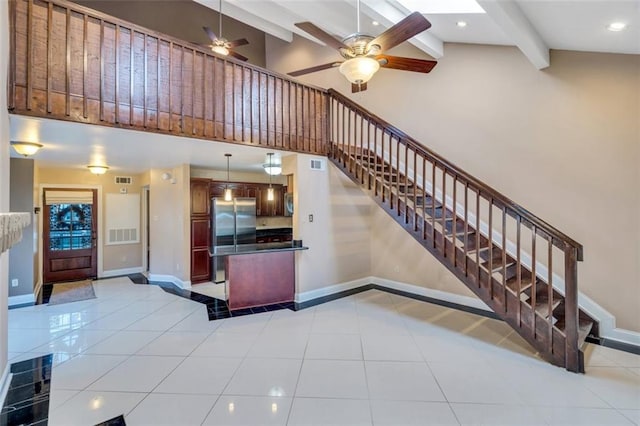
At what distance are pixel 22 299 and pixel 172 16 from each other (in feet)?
21.6

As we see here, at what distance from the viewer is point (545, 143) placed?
3.90 m

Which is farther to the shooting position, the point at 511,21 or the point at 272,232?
the point at 272,232

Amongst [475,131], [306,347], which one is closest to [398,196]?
[475,131]

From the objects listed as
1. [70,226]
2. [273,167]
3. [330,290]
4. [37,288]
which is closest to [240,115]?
[273,167]

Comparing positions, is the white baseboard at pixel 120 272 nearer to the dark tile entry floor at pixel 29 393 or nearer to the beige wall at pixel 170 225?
the beige wall at pixel 170 225

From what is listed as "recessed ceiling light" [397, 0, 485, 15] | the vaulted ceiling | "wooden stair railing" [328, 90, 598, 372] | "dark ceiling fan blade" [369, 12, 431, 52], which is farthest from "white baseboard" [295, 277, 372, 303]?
"recessed ceiling light" [397, 0, 485, 15]

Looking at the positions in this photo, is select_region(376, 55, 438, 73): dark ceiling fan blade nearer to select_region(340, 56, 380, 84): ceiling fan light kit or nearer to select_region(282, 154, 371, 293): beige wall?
select_region(340, 56, 380, 84): ceiling fan light kit

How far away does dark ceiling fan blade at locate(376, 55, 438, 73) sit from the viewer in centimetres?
307

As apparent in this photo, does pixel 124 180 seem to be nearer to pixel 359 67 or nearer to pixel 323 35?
pixel 323 35

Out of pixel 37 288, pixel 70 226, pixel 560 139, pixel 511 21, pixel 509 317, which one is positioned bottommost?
pixel 37 288

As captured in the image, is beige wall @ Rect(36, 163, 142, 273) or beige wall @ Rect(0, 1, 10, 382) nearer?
beige wall @ Rect(0, 1, 10, 382)

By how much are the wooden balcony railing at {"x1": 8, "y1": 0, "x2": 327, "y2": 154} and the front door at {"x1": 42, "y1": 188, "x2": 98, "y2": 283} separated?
16.2 feet

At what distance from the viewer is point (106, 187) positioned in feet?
23.5

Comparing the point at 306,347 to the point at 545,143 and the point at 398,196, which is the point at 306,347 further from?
the point at 545,143
